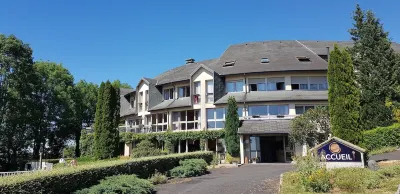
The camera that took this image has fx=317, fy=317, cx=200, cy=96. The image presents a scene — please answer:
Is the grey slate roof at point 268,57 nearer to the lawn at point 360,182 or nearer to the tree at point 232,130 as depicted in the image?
the tree at point 232,130

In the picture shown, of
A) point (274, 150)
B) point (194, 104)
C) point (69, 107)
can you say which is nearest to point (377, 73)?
point (274, 150)

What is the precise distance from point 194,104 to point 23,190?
2556 cm

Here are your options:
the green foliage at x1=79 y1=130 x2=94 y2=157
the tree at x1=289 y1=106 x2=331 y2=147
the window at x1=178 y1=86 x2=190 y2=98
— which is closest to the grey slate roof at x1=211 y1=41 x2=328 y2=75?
the window at x1=178 y1=86 x2=190 y2=98

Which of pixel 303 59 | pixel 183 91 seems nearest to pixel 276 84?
pixel 303 59

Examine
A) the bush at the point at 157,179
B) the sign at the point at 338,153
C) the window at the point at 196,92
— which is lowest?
the bush at the point at 157,179

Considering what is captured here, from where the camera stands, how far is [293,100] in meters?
29.8

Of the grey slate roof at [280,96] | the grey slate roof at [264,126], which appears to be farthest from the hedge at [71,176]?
the grey slate roof at [280,96]

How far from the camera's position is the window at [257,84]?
32625 mm

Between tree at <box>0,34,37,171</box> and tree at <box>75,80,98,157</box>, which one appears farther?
tree at <box>75,80,98,157</box>

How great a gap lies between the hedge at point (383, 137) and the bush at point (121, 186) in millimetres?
17846

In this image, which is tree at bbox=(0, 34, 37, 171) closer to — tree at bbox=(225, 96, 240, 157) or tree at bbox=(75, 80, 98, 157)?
tree at bbox=(75, 80, 98, 157)

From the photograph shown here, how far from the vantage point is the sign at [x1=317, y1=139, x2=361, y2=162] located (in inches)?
569

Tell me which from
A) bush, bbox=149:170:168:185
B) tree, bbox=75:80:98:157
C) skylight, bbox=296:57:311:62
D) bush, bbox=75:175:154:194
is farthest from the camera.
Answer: tree, bbox=75:80:98:157

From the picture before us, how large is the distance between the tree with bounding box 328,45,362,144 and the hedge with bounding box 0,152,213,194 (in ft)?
32.9
